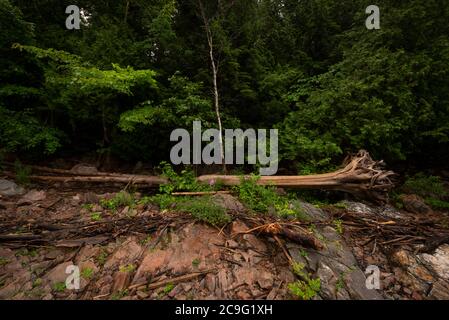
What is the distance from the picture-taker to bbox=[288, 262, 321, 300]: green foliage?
12.1 feet

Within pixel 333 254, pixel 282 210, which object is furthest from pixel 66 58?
pixel 333 254

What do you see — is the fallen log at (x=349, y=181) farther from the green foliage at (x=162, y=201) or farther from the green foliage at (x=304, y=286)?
the green foliage at (x=304, y=286)

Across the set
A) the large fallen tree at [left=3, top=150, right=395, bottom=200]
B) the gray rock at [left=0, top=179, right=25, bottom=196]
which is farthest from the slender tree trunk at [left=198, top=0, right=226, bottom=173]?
the gray rock at [left=0, top=179, right=25, bottom=196]

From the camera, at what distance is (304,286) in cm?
382

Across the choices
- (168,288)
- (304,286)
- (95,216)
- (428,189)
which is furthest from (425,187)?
(95,216)

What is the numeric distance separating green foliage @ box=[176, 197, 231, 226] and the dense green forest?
3.26 m

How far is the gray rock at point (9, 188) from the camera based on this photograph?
646 cm

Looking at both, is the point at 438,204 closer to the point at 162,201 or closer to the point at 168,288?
the point at 162,201

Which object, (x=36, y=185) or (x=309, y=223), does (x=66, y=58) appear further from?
(x=309, y=223)

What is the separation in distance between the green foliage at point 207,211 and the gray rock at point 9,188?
14.6 ft

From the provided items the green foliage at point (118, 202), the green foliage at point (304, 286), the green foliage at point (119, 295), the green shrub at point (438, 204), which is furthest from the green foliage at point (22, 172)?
the green shrub at point (438, 204)

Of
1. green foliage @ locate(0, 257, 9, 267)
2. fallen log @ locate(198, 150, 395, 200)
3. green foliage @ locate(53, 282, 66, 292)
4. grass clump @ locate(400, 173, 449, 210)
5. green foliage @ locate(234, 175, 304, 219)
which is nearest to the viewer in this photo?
green foliage @ locate(53, 282, 66, 292)

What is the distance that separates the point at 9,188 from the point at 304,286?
737 cm

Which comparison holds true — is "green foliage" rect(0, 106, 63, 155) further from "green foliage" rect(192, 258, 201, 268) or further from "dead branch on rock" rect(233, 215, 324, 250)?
"dead branch on rock" rect(233, 215, 324, 250)
